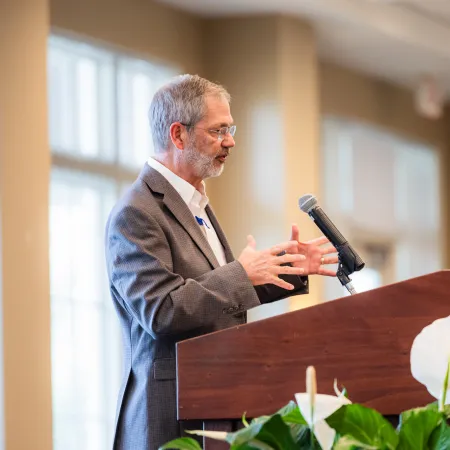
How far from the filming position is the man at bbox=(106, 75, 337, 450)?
8.04ft

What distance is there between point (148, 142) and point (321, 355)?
17.6ft

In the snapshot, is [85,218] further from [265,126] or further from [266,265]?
[266,265]

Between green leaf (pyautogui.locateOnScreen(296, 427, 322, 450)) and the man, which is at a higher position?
the man

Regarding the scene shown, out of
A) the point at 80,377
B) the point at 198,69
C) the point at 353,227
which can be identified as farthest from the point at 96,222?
the point at 353,227

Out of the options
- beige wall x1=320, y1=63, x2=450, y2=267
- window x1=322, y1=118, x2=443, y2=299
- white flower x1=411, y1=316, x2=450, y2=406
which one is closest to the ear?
white flower x1=411, y1=316, x2=450, y2=406

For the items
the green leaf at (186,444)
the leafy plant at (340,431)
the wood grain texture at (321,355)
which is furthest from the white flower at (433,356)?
the wood grain texture at (321,355)

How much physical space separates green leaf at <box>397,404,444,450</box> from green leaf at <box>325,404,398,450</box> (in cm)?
1

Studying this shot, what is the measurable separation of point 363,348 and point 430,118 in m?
8.86

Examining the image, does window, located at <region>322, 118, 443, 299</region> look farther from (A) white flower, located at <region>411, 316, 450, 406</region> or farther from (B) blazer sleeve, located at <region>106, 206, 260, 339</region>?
(A) white flower, located at <region>411, 316, 450, 406</region>

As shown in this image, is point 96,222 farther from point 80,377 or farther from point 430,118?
point 430,118

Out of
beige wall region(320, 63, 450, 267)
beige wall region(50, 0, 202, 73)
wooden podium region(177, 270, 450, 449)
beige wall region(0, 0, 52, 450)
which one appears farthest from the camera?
beige wall region(320, 63, 450, 267)

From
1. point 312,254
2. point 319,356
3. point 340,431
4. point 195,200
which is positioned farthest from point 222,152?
point 340,431

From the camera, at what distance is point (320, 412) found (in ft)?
3.76

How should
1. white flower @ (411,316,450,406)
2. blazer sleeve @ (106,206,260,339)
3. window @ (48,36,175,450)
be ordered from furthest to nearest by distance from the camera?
window @ (48,36,175,450) < blazer sleeve @ (106,206,260,339) < white flower @ (411,316,450,406)
